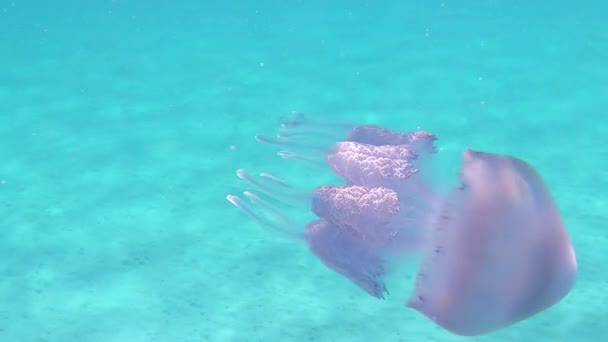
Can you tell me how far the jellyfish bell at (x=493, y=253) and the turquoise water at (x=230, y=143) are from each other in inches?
69.3

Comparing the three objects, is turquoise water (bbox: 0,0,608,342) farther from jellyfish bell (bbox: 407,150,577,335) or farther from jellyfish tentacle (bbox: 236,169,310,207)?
jellyfish bell (bbox: 407,150,577,335)

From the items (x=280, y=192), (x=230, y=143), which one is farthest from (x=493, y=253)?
(x=230, y=143)

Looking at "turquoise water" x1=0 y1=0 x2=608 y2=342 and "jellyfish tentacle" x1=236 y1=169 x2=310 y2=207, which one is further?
"turquoise water" x1=0 y1=0 x2=608 y2=342

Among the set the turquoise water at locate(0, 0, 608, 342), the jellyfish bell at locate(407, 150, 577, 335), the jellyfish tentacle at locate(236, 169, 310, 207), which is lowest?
the turquoise water at locate(0, 0, 608, 342)

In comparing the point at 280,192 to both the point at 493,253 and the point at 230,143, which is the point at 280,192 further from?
the point at 230,143

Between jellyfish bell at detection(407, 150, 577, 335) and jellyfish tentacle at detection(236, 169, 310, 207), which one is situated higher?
jellyfish bell at detection(407, 150, 577, 335)

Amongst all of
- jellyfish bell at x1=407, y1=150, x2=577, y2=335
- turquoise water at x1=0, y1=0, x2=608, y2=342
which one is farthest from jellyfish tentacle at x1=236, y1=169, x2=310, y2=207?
jellyfish bell at x1=407, y1=150, x2=577, y2=335

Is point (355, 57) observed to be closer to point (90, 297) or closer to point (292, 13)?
point (292, 13)

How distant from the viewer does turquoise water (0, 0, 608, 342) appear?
4.81 metres

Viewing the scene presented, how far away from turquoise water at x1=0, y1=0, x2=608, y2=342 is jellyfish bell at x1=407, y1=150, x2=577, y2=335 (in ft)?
5.77

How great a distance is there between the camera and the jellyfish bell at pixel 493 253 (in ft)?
9.05

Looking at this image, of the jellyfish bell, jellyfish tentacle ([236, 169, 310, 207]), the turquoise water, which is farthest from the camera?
the turquoise water

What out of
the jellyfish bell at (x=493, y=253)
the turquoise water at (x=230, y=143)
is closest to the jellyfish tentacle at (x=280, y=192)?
the turquoise water at (x=230, y=143)

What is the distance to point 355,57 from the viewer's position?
12.7 meters
